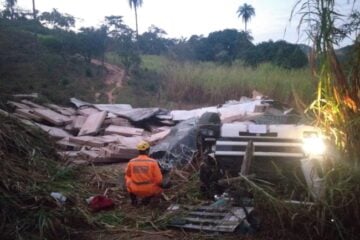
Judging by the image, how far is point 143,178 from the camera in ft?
20.3

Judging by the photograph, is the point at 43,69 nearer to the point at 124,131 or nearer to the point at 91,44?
the point at 91,44

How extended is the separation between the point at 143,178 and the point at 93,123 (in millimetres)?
5774

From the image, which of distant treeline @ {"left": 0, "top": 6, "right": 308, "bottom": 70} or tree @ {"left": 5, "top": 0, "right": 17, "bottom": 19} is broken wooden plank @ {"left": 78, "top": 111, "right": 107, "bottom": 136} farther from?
tree @ {"left": 5, "top": 0, "right": 17, "bottom": 19}

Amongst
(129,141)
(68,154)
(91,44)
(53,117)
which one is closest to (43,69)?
(91,44)

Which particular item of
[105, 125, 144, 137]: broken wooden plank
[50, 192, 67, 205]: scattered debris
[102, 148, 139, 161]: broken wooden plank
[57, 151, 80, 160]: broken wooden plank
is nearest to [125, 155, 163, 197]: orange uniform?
[50, 192, 67, 205]: scattered debris

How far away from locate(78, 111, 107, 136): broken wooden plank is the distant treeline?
10009mm

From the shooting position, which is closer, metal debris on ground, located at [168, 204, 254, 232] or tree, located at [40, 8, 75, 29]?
metal debris on ground, located at [168, 204, 254, 232]

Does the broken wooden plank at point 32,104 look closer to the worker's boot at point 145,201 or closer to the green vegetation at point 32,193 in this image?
the green vegetation at point 32,193

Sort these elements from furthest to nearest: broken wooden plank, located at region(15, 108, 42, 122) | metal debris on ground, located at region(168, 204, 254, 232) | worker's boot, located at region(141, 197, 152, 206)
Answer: broken wooden plank, located at region(15, 108, 42, 122) → worker's boot, located at region(141, 197, 152, 206) → metal debris on ground, located at region(168, 204, 254, 232)

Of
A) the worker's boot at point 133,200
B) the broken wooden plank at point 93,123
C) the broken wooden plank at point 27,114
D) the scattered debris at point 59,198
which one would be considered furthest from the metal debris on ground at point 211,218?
the broken wooden plank at point 27,114

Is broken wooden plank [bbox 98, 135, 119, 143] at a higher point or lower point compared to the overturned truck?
lower

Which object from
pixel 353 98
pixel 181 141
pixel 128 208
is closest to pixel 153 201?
pixel 128 208

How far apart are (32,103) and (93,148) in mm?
4225

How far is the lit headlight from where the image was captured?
4679 mm
